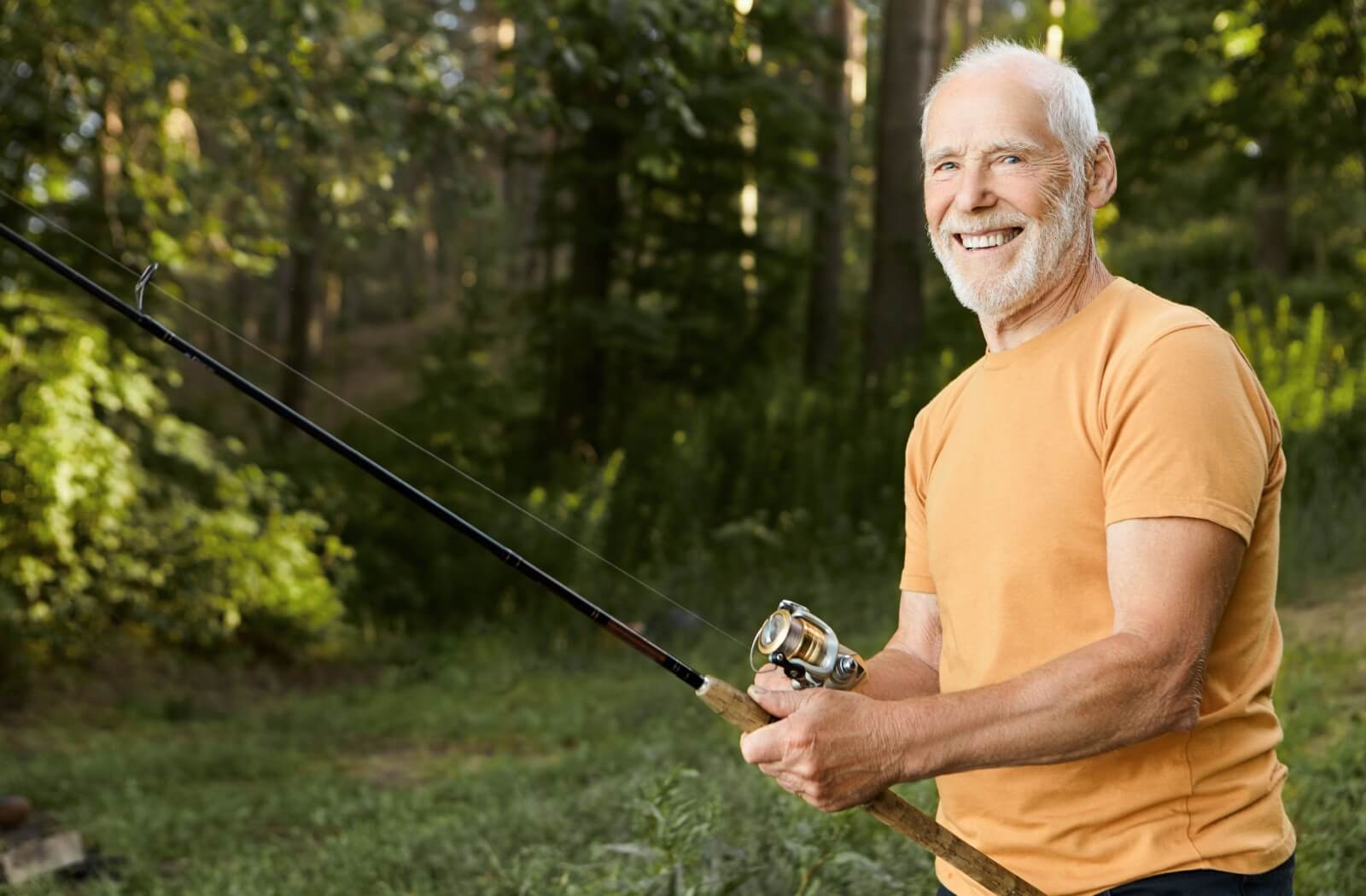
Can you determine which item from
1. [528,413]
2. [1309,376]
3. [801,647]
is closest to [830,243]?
[528,413]

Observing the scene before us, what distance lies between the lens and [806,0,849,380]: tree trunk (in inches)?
582

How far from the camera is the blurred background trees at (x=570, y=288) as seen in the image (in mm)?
8680

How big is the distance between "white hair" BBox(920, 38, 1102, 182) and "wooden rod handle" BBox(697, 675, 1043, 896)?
93 centimetres

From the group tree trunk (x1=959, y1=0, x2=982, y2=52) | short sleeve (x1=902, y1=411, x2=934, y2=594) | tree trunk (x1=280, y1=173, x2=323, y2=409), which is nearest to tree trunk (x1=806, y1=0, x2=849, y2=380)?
tree trunk (x1=280, y1=173, x2=323, y2=409)

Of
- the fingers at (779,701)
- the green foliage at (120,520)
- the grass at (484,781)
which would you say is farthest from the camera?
the green foliage at (120,520)

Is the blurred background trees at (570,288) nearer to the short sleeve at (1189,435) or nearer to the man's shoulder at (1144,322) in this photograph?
the man's shoulder at (1144,322)

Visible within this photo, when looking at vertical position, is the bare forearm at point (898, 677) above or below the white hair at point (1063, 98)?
below

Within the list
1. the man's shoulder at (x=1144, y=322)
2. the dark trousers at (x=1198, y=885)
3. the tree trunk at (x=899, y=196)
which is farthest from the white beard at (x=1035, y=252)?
the tree trunk at (x=899, y=196)

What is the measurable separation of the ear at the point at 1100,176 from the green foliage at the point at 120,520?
27.2 ft

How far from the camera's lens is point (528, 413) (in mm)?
14578

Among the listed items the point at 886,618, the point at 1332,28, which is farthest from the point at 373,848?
the point at 1332,28

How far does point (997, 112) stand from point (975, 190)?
0.12 m

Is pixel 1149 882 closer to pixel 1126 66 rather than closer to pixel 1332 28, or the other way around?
pixel 1332 28

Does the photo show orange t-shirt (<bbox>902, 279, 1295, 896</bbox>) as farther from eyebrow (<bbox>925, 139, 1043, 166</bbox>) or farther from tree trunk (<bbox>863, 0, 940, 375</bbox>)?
tree trunk (<bbox>863, 0, 940, 375</bbox>)
